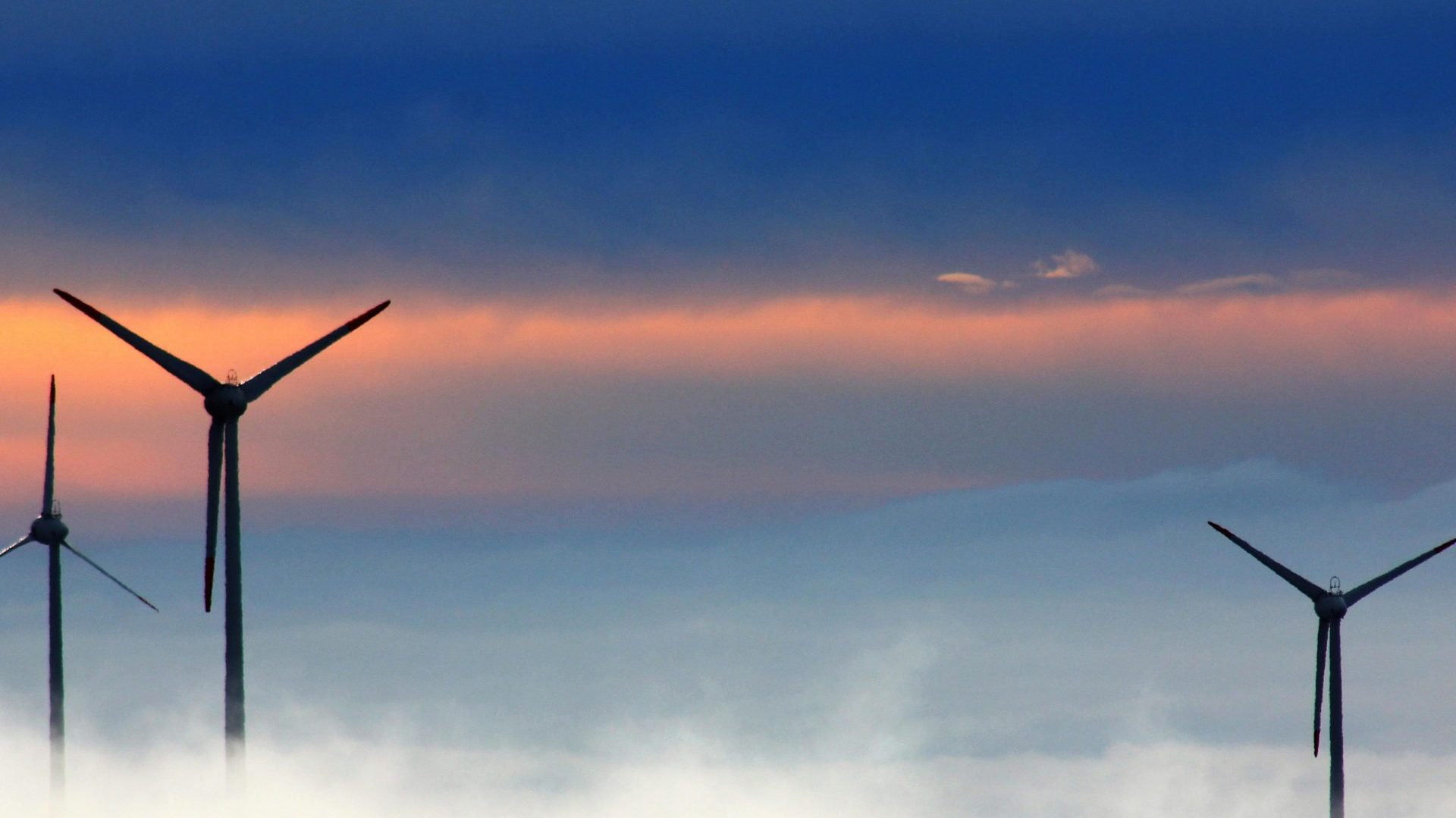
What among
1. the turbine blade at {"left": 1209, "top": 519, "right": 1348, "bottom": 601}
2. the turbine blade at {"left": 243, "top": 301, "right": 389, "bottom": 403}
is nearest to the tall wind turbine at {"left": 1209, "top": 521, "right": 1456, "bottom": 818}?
the turbine blade at {"left": 1209, "top": 519, "right": 1348, "bottom": 601}

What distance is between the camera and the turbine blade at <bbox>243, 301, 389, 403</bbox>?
12619cm

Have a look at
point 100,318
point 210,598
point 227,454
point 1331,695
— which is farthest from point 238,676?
point 1331,695

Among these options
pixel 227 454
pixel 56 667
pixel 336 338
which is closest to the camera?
pixel 227 454

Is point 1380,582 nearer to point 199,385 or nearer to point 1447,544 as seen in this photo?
point 1447,544

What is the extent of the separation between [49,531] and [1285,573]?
101m

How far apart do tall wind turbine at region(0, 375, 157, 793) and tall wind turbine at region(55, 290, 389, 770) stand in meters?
48.8

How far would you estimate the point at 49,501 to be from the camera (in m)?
184

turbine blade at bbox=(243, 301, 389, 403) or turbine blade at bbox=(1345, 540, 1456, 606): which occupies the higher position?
turbine blade at bbox=(243, 301, 389, 403)

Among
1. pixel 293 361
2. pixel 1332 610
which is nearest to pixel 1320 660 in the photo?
pixel 1332 610

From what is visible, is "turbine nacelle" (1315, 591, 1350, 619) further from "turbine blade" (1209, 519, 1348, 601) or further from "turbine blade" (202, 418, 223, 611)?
"turbine blade" (202, 418, 223, 611)

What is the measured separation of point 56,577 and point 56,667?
7.66 meters

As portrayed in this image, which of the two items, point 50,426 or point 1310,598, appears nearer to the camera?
point 1310,598

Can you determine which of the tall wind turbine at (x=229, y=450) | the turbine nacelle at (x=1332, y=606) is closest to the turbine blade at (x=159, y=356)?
the tall wind turbine at (x=229, y=450)

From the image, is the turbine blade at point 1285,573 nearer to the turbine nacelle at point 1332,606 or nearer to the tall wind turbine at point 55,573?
the turbine nacelle at point 1332,606
